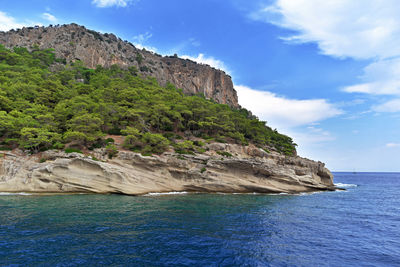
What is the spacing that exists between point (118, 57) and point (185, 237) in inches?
4122

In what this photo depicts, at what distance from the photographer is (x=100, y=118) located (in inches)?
1463

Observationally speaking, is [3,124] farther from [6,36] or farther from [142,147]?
[6,36]

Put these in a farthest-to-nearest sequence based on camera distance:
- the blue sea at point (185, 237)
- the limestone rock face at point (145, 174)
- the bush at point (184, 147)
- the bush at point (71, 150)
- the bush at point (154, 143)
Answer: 1. the bush at point (184, 147)
2. the bush at point (154, 143)
3. the bush at point (71, 150)
4. the limestone rock face at point (145, 174)
5. the blue sea at point (185, 237)

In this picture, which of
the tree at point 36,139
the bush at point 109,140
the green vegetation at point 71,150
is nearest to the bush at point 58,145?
the tree at point 36,139

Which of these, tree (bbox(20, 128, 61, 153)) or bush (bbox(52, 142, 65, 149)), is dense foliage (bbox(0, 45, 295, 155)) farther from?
bush (bbox(52, 142, 65, 149))

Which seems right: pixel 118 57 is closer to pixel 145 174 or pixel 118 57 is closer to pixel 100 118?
pixel 100 118

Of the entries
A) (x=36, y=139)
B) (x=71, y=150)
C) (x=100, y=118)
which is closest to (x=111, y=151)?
(x=71, y=150)

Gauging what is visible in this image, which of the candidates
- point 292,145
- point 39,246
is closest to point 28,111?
point 39,246

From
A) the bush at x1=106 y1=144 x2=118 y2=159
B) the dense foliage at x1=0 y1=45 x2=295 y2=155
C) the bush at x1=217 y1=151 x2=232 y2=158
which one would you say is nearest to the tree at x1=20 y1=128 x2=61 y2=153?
the dense foliage at x1=0 y1=45 x2=295 y2=155

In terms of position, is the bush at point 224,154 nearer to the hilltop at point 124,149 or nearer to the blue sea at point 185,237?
the hilltop at point 124,149

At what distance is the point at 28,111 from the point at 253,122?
5398 centimetres

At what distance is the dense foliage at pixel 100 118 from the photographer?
105 feet

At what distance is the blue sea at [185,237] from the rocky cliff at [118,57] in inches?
3501

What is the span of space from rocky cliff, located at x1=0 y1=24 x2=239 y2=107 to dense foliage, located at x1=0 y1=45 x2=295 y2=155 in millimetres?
27462
